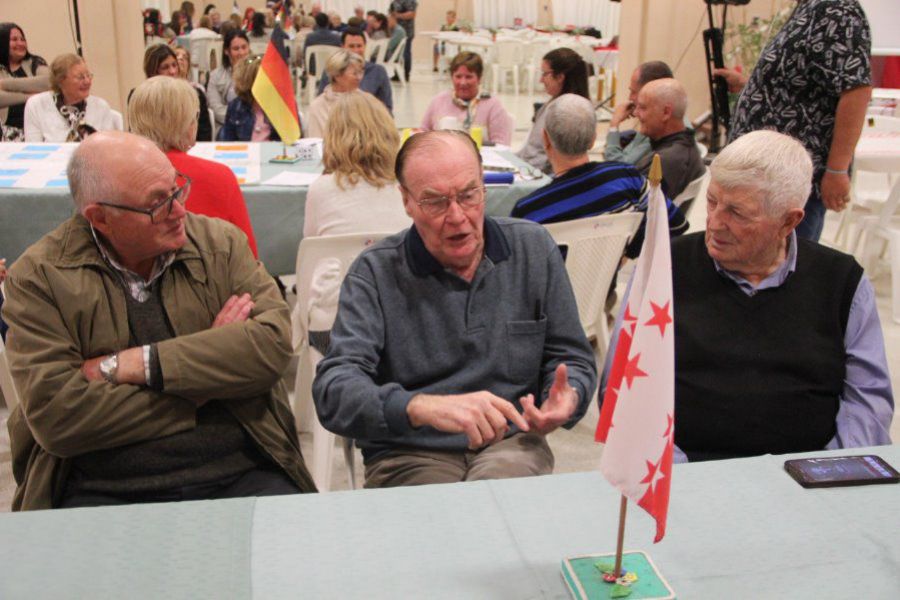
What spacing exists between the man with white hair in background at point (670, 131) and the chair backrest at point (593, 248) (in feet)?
2.74

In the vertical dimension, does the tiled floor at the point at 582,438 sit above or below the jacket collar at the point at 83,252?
below

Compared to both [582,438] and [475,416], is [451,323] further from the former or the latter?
[582,438]

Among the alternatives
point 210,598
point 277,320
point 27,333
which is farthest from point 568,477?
point 27,333

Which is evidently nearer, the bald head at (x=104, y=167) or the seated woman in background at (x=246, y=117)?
the bald head at (x=104, y=167)

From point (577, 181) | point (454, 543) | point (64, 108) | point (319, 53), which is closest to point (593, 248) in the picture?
point (577, 181)

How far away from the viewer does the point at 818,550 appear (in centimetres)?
117

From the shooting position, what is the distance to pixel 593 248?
281 cm

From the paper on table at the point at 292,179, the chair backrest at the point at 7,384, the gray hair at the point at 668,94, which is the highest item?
the gray hair at the point at 668,94

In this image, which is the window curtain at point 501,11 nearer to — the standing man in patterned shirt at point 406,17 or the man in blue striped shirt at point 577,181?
the standing man in patterned shirt at point 406,17

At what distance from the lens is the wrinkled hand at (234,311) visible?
1770 mm

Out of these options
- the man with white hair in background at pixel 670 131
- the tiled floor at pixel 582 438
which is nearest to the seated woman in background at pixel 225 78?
the tiled floor at pixel 582 438

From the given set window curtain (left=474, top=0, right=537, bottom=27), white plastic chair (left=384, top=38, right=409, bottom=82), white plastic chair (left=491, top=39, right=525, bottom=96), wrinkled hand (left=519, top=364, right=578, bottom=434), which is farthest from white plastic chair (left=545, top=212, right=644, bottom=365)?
window curtain (left=474, top=0, right=537, bottom=27)

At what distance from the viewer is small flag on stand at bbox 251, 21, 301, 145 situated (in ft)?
12.7

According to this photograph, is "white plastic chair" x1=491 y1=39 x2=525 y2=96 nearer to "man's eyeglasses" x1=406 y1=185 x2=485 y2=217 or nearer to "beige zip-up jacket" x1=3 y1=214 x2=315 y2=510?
"man's eyeglasses" x1=406 y1=185 x2=485 y2=217
